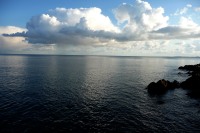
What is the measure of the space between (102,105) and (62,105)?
10.8 m

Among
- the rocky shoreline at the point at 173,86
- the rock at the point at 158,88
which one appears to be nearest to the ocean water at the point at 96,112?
the rocky shoreline at the point at 173,86

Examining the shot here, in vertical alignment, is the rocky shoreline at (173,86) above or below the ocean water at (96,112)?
above

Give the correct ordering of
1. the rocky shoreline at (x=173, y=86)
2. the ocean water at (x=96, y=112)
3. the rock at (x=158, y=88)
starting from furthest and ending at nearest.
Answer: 1. the rock at (x=158, y=88)
2. the rocky shoreline at (x=173, y=86)
3. the ocean water at (x=96, y=112)

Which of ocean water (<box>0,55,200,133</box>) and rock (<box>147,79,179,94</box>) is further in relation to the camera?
rock (<box>147,79,179,94</box>)

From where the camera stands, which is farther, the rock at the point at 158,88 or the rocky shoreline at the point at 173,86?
the rock at the point at 158,88

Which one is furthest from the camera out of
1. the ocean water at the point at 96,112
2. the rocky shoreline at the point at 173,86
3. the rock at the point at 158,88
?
the rock at the point at 158,88

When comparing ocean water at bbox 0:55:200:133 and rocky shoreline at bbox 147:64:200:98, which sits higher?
rocky shoreline at bbox 147:64:200:98

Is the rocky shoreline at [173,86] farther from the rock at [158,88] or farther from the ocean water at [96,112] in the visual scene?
the ocean water at [96,112]

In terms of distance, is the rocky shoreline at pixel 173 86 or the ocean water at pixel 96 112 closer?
the ocean water at pixel 96 112

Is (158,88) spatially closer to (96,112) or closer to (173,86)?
(173,86)

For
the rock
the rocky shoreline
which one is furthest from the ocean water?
the rock

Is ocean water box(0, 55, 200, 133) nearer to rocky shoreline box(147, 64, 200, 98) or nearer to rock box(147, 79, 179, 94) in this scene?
rocky shoreline box(147, 64, 200, 98)

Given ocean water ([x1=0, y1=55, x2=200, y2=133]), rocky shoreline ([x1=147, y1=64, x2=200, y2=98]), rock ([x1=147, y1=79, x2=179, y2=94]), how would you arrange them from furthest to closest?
1. rock ([x1=147, y1=79, x2=179, y2=94])
2. rocky shoreline ([x1=147, y1=64, x2=200, y2=98])
3. ocean water ([x1=0, y1=55, x2=200, y2=133])

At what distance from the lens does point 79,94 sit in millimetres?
55156
